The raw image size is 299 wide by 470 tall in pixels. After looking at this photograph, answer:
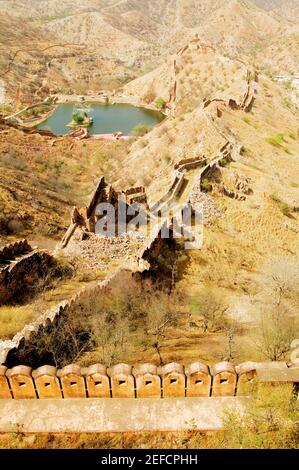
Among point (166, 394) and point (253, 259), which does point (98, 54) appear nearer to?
point (253, 259)

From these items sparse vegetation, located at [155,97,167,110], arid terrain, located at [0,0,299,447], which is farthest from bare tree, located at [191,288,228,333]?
sparse vegetation, located at [155,97,167,110]

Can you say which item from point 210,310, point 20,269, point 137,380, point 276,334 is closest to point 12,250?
point 20,269

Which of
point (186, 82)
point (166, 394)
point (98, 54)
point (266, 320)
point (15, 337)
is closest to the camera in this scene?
point (166, 394)

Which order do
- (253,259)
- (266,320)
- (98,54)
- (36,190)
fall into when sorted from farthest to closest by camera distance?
(98,54), (36,190), (253,259), (266,320)

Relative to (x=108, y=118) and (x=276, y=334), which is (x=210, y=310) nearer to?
(x=276, y=334)

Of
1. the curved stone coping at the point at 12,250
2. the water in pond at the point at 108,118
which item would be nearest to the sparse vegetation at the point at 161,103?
the water in pond at the point at 108,118
